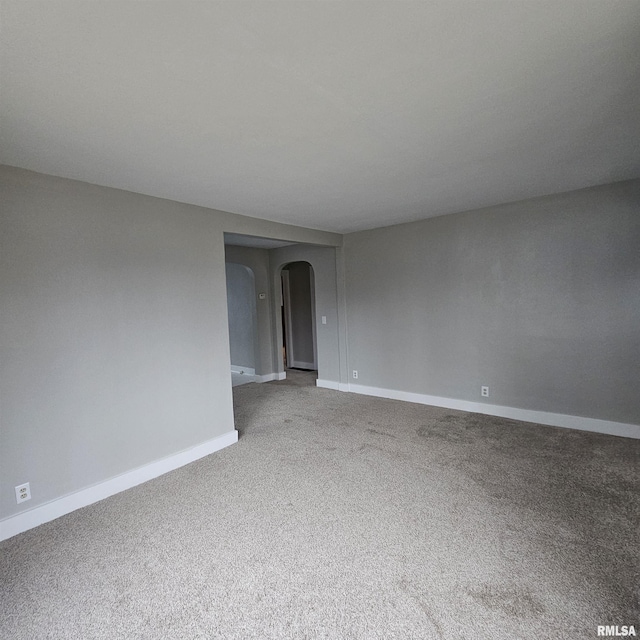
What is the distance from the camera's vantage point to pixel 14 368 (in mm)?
2350

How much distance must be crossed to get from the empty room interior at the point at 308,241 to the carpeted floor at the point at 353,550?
0.02 metres

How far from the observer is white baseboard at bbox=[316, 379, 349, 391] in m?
5.65

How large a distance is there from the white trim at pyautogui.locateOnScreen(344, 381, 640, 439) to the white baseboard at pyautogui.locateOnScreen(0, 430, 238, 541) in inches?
95.5

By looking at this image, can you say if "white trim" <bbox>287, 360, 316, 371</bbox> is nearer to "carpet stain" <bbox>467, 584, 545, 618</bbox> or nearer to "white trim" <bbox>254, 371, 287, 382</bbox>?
"white trim" <bbox>254, 371, 287, 382</bbox>

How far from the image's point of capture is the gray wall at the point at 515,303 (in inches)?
135

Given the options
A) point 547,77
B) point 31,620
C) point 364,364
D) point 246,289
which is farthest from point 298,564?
point 246,289

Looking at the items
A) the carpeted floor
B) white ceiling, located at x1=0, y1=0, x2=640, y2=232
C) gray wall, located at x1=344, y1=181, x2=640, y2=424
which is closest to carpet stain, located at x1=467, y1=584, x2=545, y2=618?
the carpeted floor

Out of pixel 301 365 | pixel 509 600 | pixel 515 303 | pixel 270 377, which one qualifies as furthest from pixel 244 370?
pixel 509 600

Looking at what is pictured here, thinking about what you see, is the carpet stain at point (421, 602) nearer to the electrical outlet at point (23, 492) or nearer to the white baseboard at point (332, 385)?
the electrical outlet at point (23, 492)

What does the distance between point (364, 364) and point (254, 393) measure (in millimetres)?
1789

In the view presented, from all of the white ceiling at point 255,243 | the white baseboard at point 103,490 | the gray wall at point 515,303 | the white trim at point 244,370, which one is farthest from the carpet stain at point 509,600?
the white trim at point 244,370

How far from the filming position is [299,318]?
7.79 m

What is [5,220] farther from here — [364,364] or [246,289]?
[246,289]

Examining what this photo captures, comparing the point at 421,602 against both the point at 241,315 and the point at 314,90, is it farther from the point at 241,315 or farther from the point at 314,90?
the point at 241,315
